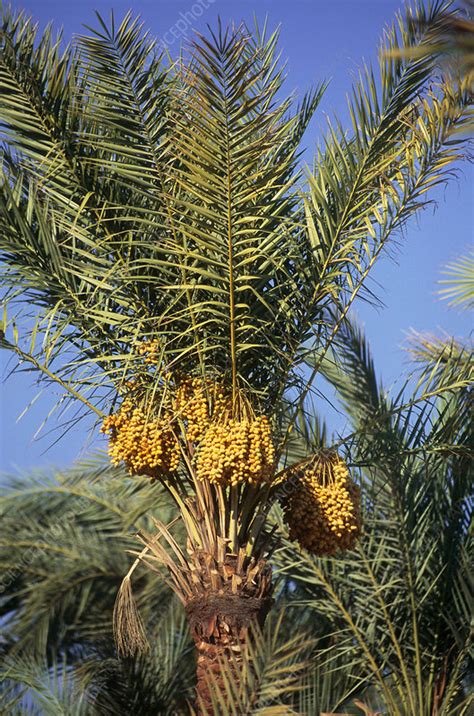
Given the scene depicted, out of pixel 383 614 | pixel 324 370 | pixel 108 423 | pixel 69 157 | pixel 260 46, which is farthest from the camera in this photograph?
→ pixel 324 370

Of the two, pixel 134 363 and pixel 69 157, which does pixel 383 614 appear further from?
pixel 69 157

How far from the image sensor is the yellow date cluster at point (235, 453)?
17.5ft

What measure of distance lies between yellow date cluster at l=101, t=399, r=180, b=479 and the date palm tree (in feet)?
0.04

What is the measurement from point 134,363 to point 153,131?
1.33 m

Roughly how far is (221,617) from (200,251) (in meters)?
2.01

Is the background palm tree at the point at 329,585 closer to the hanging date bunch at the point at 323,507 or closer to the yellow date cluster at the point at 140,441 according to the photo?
the hanging date bunch at the point at 323,507

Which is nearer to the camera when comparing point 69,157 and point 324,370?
point 69,157

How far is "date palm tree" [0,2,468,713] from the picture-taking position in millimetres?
5531

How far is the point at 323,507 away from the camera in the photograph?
570 centimetres

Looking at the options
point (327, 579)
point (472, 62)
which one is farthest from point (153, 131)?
point (327, 579)

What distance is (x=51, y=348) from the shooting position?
6000 millimetres

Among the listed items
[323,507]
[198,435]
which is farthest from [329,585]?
[198,435]

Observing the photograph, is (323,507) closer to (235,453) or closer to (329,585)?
(235,453)

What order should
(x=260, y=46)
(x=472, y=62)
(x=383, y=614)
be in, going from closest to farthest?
(x=472, y=62), (x=260, y=46), (x=383, y=614)
